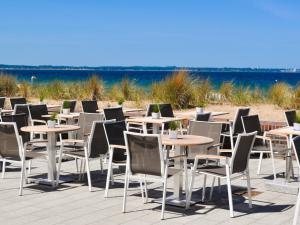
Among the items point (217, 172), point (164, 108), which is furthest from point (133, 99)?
point (217, 172)

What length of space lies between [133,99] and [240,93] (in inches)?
135

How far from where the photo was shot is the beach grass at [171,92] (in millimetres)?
16156

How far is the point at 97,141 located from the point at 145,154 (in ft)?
5.12

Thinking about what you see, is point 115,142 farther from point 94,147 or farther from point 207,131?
point 207,131

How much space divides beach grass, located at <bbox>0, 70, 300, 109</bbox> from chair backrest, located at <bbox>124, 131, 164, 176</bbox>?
7676 mm

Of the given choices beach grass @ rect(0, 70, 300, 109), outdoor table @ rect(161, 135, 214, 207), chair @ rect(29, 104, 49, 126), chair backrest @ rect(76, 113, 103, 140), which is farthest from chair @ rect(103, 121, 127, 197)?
beach grass @ rect(0, 70, 300, 109)

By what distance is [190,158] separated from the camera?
7164 millimetres

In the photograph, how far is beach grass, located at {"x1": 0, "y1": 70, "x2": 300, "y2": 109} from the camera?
16.2m

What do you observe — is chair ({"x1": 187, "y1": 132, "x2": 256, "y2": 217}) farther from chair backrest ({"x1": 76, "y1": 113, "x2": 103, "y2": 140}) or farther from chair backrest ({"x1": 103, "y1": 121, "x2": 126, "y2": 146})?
chair backrest ({"x1": 76, "y1": 113, "x2": 103, "y2": 140})

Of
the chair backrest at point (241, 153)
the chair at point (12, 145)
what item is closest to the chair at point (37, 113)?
the chair at point (12, 145)

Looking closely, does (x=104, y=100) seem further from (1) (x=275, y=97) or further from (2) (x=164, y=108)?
(2) (x=164, y=108)

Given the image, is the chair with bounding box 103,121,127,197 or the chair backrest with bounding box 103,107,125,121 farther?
the chair backrest with bounding box 103,107,125,121

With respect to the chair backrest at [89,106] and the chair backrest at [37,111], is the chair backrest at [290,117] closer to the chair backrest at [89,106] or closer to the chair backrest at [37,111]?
the chair backrest at [37,111]

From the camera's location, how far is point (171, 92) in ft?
53.1
